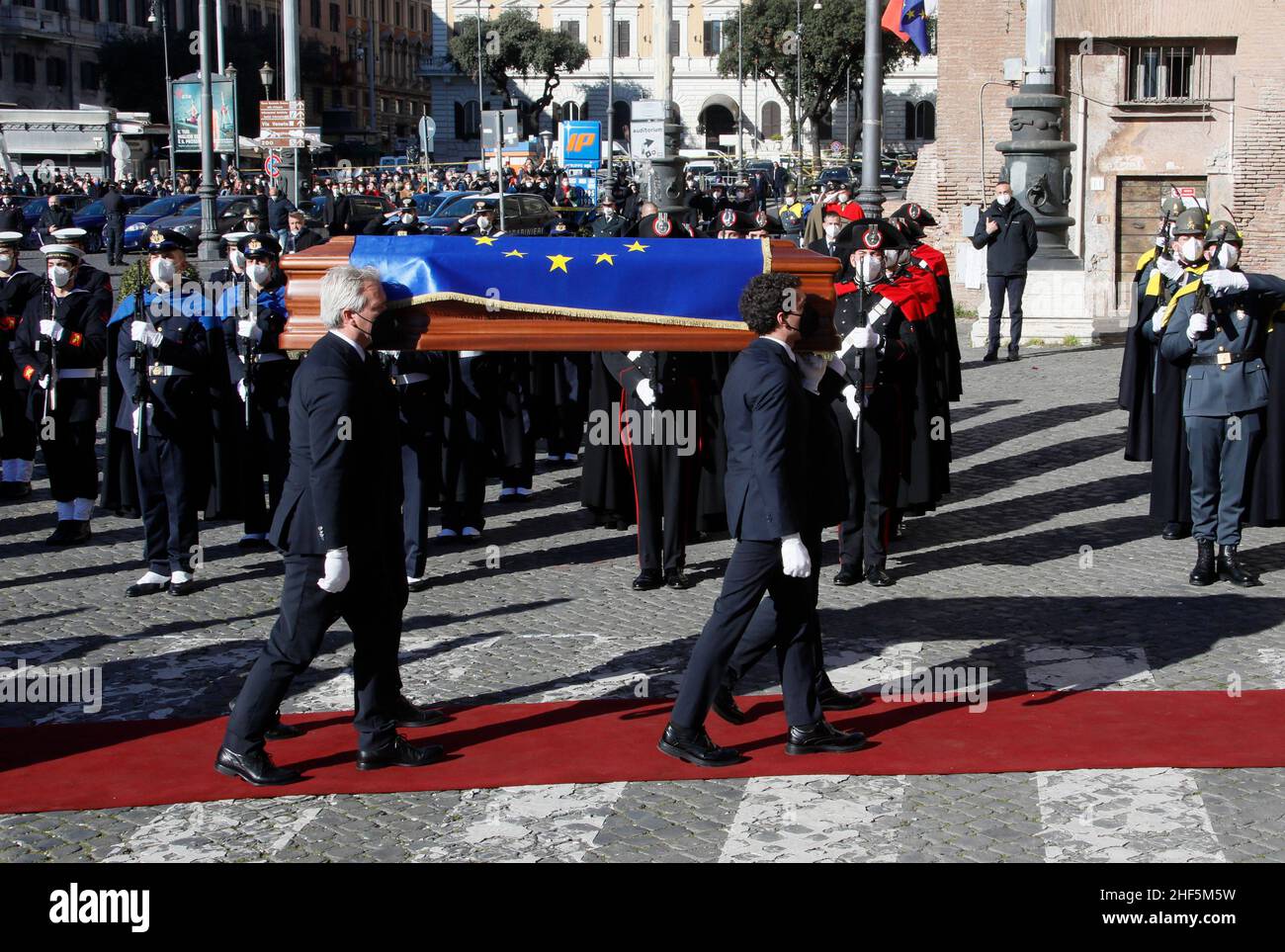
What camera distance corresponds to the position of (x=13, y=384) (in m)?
12.6

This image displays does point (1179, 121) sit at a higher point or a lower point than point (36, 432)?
higher

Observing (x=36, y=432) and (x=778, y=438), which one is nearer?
(x=778, y=438)

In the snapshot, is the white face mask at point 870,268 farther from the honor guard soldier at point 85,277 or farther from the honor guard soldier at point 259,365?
the honor guard soldier at point 85,277

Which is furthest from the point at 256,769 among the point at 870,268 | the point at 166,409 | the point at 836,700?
the point at 870,268

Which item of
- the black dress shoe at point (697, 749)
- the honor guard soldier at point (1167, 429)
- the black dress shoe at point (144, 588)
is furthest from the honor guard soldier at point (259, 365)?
the honor guard soldier at point (1167, 429)

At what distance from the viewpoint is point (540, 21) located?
108 m

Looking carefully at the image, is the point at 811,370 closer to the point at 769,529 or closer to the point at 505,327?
the point at 769,529

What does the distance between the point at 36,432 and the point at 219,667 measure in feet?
15.0

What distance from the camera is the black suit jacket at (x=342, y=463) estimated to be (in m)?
6.49

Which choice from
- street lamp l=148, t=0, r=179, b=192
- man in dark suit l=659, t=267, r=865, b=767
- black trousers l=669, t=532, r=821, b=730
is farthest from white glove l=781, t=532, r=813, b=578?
street lamp l=148, t=0, r=179, b=192

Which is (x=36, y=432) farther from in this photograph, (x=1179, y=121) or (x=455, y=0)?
(x=455, y=0)

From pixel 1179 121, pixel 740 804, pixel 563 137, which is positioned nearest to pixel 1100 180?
pixel 1179 121

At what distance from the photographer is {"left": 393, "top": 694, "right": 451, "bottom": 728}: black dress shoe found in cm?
742

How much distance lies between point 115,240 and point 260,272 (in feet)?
98.3
